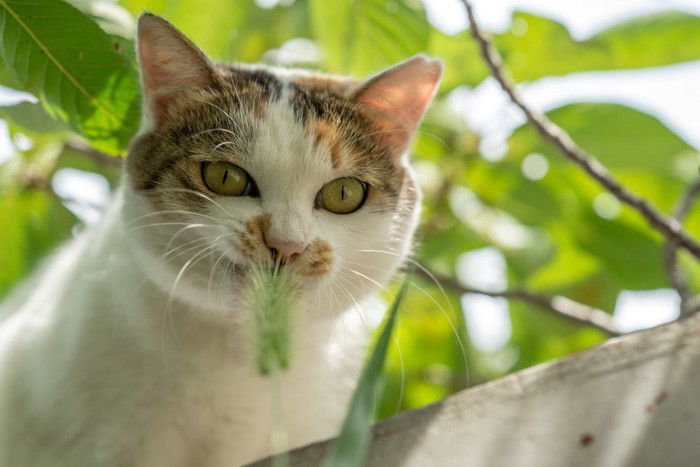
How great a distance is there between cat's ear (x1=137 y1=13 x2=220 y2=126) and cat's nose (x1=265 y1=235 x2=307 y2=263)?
2.02 ft

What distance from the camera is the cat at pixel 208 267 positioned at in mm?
1851

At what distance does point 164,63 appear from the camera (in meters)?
2.03

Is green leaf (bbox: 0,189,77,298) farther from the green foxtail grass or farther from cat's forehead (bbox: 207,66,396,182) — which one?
the green foxtail grass

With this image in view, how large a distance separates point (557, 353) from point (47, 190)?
83.0 inches

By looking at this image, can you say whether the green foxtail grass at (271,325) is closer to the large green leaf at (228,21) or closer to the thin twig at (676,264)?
the large green leaf at (228,21)

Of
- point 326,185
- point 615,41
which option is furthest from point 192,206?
point 615,41

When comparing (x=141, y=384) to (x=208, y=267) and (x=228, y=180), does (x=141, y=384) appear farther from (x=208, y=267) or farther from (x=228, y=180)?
(x=228, y=180)

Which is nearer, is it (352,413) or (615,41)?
(352,413)

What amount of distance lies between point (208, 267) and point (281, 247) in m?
0.26

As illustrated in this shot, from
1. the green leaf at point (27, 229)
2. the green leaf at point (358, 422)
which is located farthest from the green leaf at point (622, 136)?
the green leaf at point (358, 422)

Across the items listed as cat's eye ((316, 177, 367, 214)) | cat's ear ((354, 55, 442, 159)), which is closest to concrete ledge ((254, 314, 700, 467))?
cat's eye ((316, 177, 367, 214))

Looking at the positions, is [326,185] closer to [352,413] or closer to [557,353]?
[352,413]

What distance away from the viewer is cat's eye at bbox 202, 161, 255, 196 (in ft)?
6.03

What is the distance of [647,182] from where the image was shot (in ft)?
10.3
